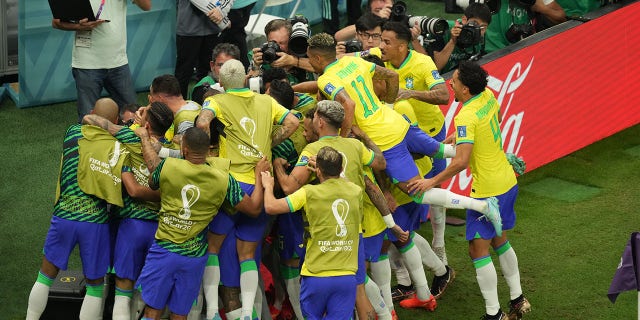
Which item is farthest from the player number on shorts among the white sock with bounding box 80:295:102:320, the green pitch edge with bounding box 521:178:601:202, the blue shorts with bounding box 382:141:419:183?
the green pitch edge with bounding box 521:178:601:202

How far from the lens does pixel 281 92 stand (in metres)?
9.09

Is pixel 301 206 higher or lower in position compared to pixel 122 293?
higher

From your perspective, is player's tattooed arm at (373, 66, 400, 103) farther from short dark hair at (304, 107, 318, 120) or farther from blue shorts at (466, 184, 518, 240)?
blue shorts at (466, 184, 518, 240)

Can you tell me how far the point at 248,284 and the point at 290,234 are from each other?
1.97 ft

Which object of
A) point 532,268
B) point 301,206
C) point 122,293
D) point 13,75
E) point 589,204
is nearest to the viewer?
point 301,206

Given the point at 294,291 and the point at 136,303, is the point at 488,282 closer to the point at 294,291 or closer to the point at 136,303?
the point at 294,291

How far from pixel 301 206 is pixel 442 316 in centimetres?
232

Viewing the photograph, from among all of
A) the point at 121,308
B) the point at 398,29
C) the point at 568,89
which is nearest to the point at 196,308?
the point at 121,308

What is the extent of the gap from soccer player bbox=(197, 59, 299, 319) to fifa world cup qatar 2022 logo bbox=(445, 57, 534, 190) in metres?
3.22

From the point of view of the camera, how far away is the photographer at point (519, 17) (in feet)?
42.8

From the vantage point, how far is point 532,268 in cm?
1059

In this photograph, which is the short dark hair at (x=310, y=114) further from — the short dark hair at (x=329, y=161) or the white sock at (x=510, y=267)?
the white sock at (x=510, y=267)

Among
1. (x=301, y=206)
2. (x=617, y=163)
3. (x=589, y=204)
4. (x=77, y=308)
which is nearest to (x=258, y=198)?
(x=301, y=206)

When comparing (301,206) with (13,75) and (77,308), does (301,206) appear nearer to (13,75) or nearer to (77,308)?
(77,308)
